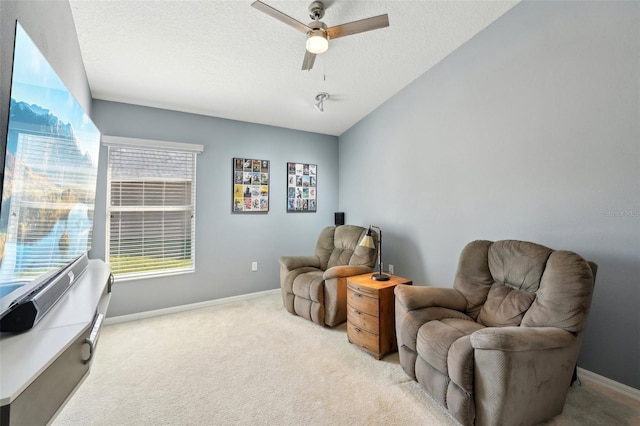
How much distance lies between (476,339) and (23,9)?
8.87ft

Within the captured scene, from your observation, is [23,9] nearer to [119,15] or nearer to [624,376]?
[119,15]

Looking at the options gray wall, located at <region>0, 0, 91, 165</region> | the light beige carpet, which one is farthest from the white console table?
the light beige carpet

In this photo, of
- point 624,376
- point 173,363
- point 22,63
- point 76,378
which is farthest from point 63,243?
point 624,376

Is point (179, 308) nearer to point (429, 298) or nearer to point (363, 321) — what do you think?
point (363, 321)

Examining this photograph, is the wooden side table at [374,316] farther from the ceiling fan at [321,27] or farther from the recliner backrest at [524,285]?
the ceiling fan at [321,27]

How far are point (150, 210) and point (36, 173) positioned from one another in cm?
247

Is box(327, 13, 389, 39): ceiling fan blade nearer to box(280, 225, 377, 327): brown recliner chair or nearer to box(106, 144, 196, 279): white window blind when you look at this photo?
box(280, 225, 377, 327): brown recliner chair

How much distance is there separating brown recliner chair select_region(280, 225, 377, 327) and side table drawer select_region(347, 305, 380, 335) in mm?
321

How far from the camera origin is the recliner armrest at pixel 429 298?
1984 millimetres

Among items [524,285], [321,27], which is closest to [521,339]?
[524,285]

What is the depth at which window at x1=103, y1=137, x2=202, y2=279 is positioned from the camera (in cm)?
317

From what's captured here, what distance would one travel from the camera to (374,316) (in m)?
2.31

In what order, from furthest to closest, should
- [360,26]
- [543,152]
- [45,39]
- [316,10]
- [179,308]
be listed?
[179,308], [543,152], [316,10], [360,26], [45,39]

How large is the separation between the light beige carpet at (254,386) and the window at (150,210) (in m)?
0.78
